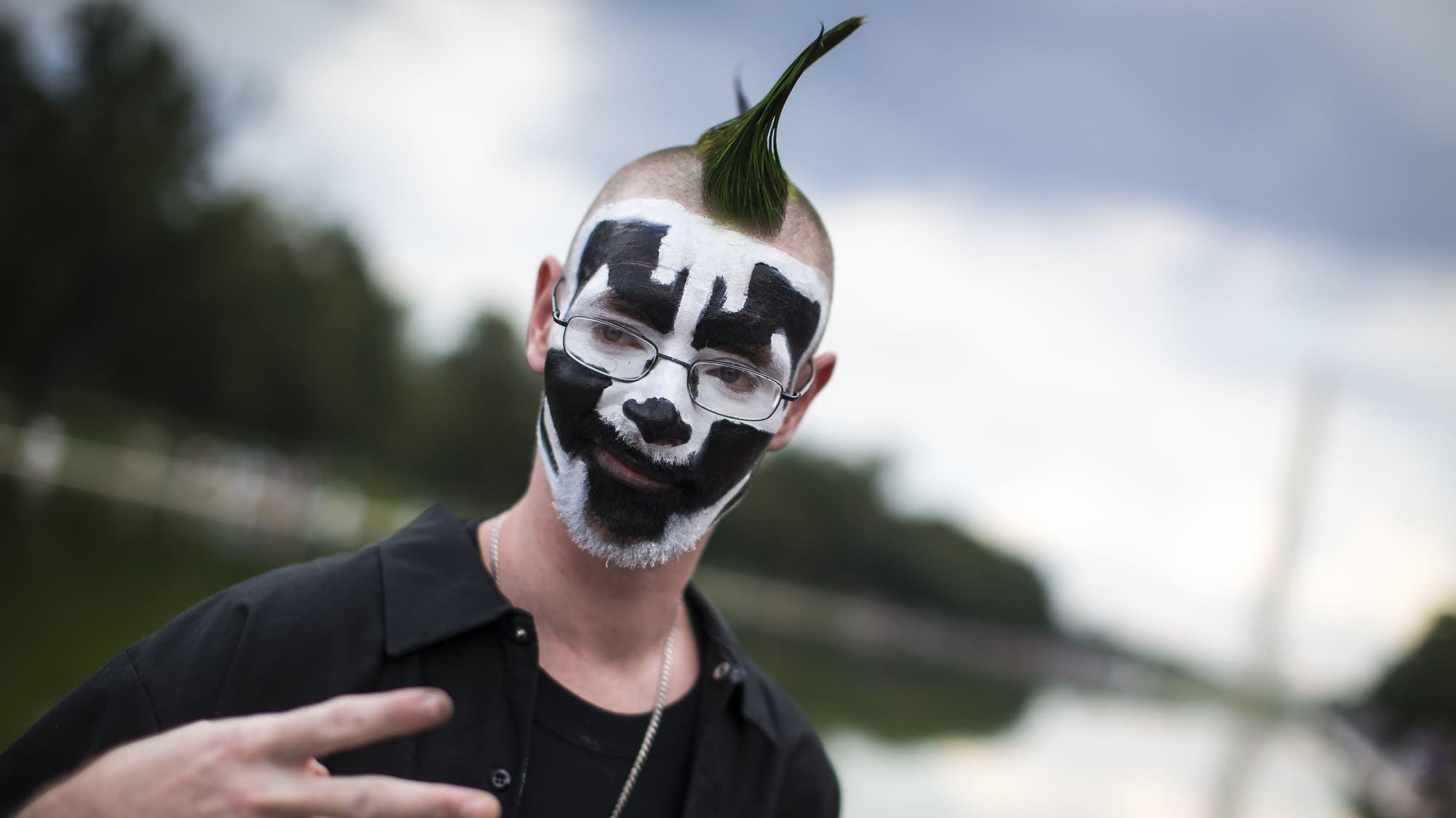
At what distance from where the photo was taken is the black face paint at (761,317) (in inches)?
119

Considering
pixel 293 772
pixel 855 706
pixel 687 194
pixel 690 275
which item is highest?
pixel 687 194

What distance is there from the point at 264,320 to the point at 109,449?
13258 mm

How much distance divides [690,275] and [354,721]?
1.59m

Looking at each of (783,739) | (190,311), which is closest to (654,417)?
(783,739)

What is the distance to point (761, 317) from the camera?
10.2 feet

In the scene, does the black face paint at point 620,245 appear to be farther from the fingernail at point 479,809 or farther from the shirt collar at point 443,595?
the fingernail at point 479,809

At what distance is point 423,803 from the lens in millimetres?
1766

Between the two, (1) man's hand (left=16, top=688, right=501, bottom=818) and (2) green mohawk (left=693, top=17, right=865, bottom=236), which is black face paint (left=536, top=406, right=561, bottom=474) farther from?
(1) man's hand (left=16, top=688, right=501, bottom=818)

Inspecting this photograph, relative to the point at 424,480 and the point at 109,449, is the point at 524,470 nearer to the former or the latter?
the point at 424,480

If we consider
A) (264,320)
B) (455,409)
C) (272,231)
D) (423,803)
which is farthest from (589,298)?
(455,409)

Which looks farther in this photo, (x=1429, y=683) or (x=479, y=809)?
(x=1429, y=683)

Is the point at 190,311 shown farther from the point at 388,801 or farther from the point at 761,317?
the point at 388,801

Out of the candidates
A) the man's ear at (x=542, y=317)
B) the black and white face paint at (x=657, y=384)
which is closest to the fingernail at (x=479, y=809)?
the black and white face paint at (x=657, y=384)

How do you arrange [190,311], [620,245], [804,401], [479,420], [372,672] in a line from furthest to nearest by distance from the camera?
[479,420]
[190,311]
[804,401]
[620,245]
[372,672]
